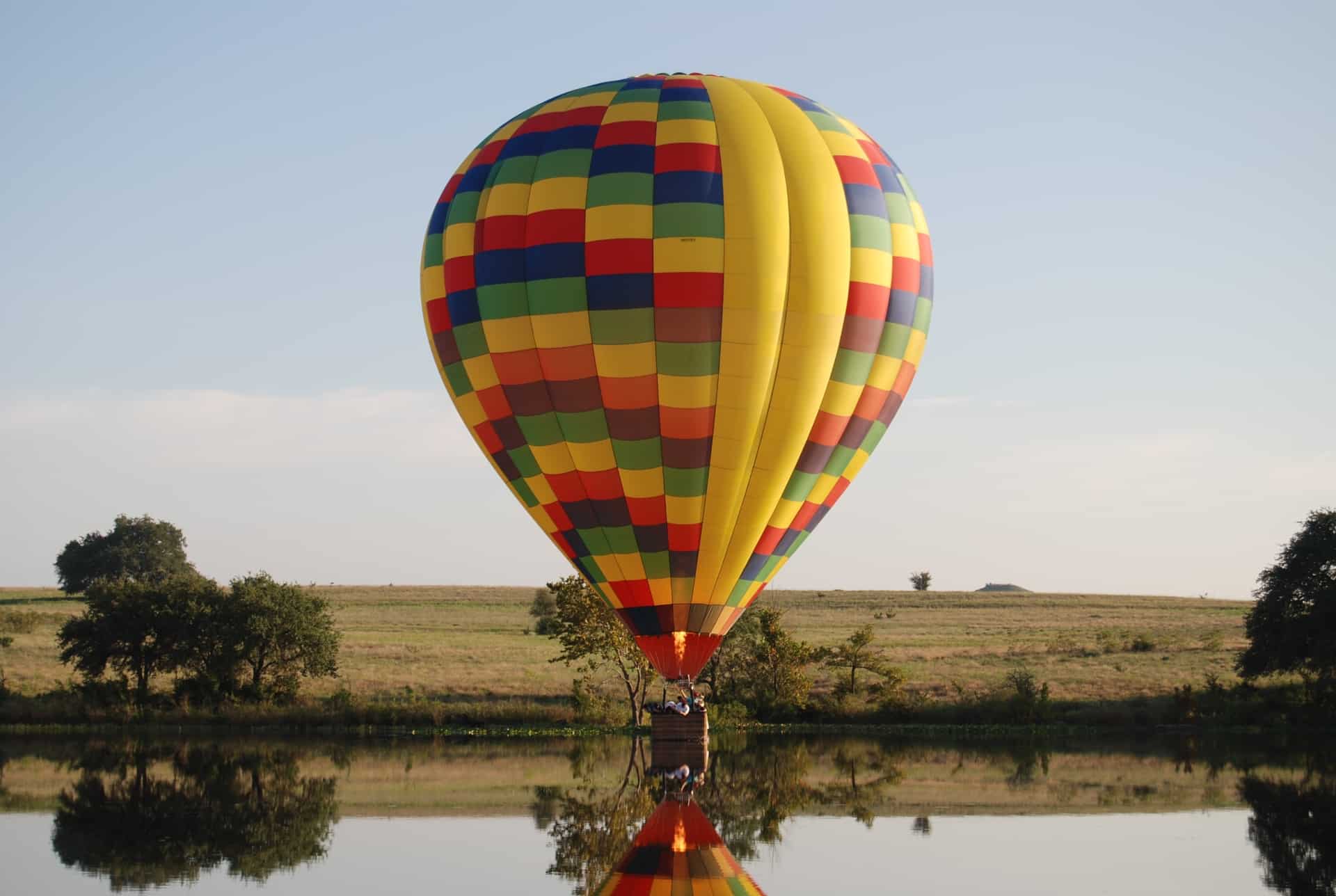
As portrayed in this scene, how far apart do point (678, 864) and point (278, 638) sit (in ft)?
78.5

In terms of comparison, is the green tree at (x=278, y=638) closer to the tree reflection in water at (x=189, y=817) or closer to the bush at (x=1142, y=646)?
the tree reflection in water at (x=189, y=817)

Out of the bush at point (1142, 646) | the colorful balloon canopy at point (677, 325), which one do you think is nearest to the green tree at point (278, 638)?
the colorful balloon canopy at point (677, 325)

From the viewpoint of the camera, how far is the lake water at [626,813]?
1831 centimetres

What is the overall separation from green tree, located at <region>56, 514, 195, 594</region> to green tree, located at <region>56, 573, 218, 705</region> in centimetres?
5075

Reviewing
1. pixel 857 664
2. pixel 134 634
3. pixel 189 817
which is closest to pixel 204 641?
pixel 134 634

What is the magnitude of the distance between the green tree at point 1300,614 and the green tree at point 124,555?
212 feet

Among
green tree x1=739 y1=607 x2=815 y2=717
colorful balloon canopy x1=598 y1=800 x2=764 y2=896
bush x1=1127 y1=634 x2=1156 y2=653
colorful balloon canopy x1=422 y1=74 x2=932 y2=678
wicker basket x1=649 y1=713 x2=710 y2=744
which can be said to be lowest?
colorful balloon canopy x1=598 y1=800 x2=764 y2=896

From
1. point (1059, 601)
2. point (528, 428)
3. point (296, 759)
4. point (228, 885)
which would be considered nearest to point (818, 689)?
point (296, 759)

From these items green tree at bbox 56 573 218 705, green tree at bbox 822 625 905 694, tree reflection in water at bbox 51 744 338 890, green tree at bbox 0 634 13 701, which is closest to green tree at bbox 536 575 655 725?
green tree at bbox 822 625 905 694

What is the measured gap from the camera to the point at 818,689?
42.1 meters

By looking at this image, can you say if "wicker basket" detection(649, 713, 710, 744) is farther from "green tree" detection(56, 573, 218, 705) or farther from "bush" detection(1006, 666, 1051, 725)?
"green tree" detection(56, 573, 218, 705)

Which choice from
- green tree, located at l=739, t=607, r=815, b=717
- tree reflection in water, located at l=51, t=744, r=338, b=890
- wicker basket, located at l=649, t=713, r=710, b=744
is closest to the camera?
tree reflection in water, located at l=51, t=744, r=338, b=890

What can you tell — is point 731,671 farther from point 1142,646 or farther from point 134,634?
point 1142,646

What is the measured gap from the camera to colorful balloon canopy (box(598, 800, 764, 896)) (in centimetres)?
1709
